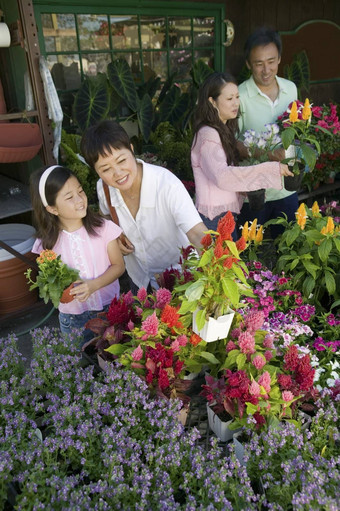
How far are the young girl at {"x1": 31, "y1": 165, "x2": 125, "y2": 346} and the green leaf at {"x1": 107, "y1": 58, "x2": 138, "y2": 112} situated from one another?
231 cm

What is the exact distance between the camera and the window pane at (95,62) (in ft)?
13.5

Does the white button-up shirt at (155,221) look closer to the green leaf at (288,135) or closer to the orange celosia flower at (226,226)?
the green leaf at (288,135)

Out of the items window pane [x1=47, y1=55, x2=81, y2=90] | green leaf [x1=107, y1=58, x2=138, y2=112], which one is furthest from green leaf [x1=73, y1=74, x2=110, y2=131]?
window pane [x1=47, y1=55, x2=81, y2=90]

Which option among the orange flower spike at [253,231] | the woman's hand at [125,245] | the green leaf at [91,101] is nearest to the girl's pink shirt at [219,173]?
the orange flower spike at [253,231]

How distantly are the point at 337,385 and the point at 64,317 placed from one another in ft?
4.48

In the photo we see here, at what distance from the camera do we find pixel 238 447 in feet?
4.10

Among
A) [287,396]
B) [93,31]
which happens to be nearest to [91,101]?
[93,31]

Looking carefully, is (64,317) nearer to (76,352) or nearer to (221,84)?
(76,352)

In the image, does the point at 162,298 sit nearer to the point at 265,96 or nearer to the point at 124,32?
the point at 265,96

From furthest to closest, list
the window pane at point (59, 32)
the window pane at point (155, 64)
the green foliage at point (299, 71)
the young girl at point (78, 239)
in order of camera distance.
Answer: the green foliage at point (299, 71)
the window pane at point (155, 64)
the window pane at point (59, 32)
the young girl at point (78, 239)

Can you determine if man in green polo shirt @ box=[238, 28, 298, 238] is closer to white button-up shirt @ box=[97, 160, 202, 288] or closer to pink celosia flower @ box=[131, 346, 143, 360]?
white button-up shirt @ box=[97, 160, 202, 288]

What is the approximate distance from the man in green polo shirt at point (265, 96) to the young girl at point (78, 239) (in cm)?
115

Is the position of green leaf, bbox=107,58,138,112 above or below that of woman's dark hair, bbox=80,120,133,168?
above

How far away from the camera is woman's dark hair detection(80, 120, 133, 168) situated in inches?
69.9
